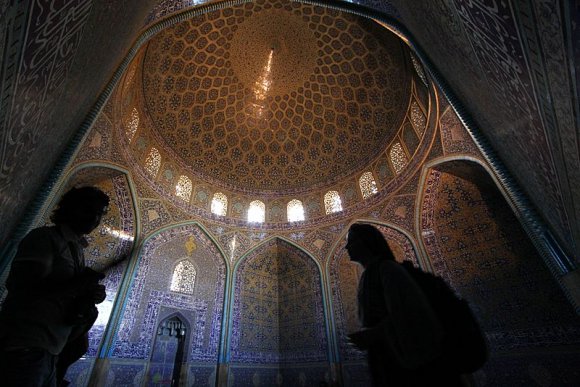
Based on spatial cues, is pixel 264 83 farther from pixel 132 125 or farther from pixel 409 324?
pixel 409 324

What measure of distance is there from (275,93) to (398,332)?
41.2 ft

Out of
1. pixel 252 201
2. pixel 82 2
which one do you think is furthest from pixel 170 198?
pixel 82 2

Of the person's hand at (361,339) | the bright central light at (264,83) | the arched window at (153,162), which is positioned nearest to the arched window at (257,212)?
the arched window at (153,162)

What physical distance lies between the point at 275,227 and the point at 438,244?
6466mm

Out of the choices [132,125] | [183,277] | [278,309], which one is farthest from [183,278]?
[132,125]

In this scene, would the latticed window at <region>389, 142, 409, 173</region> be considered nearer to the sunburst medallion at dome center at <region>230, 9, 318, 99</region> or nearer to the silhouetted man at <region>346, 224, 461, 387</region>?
the sunburst medallion at dome center at <region>230, 9, 318, 99</region>

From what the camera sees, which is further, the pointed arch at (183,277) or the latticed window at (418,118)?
the pointed arch at (183,277)

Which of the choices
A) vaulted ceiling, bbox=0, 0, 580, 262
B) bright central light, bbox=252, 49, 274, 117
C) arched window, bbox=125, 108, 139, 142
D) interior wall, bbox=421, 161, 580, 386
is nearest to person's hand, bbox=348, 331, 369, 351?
vaulted ceiling, bbox=0, 0, 580, 262

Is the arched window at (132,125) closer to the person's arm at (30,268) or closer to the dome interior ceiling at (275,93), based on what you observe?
the dome interior ceiling at (275,93)

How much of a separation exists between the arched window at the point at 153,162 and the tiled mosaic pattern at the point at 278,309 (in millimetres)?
5036

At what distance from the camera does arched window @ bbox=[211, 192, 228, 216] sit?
12078 mm

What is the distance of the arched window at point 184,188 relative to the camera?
37.2 feet

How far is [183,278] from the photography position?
10.1 metres

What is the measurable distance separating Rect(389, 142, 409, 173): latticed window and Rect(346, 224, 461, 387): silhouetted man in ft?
31.1
